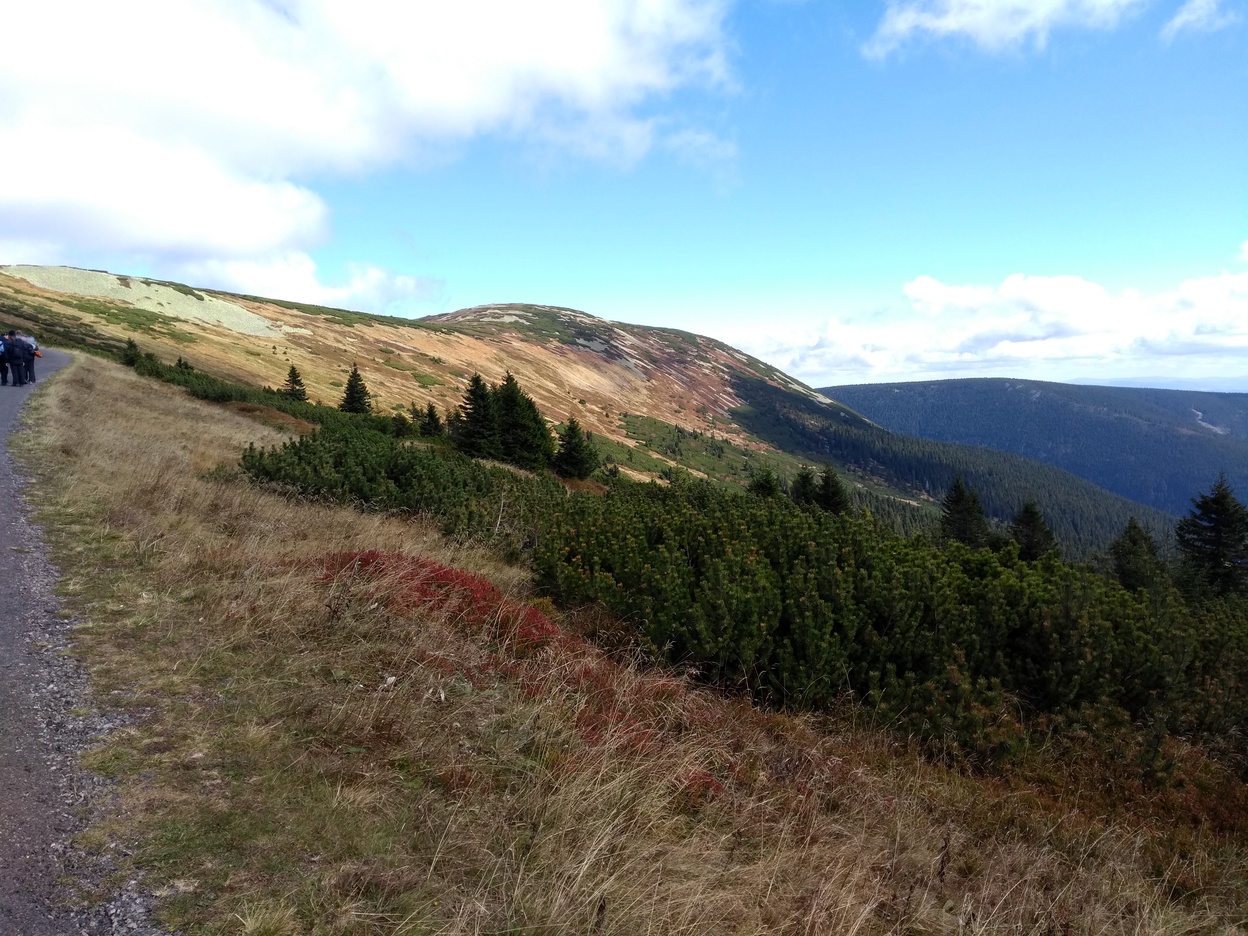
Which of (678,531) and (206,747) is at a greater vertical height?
(678,531)

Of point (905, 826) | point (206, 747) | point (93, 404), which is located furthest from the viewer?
point (93, 404)

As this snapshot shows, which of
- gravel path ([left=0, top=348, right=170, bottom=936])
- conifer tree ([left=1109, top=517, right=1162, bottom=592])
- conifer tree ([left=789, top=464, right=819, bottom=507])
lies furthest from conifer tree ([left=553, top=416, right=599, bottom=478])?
gravel path ([left=0, top=348, right=170, bottom=936])

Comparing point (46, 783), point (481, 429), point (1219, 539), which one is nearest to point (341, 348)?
point (481, 429)

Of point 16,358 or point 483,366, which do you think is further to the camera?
point 483,366

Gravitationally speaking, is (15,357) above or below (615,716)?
above

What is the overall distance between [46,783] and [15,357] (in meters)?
22.8

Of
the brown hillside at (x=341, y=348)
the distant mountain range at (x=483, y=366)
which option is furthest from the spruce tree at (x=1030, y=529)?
the brown hillside at (x=341, y=348)

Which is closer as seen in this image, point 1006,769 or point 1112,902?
point 1112,902

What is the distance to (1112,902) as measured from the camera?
12.3 ft

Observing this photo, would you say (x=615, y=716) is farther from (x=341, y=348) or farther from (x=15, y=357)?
(x=341, y=348)

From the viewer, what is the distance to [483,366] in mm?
104688

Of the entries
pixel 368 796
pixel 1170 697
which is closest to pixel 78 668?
pixel 368 796

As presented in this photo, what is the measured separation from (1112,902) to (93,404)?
23267 mm

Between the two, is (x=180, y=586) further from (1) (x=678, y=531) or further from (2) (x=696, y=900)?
(1) (x=678, y=531)
